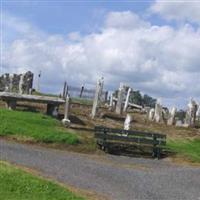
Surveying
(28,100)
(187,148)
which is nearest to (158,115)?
(28,100)

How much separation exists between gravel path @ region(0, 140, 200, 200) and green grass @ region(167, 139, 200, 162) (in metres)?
1.88

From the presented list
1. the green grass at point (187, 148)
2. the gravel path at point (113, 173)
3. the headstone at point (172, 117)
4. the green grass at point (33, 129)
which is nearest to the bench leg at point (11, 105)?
the green grass at point (33, 129)

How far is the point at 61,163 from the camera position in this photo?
20.0m

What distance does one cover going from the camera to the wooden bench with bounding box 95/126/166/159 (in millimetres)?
25422

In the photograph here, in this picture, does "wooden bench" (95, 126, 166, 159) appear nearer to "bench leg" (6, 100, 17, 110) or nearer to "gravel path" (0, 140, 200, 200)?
"gravel path" (0, 140, 200, 200)

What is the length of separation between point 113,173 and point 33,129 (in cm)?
621

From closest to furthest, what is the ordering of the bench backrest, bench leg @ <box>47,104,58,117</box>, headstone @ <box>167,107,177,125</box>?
the bench backrest < bench leg @ <box>47,104,58,117</box> < headstone @ <box>167,107,177,125</box>

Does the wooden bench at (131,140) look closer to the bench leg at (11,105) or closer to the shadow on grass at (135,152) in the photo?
the shadow on grass at (135,152)

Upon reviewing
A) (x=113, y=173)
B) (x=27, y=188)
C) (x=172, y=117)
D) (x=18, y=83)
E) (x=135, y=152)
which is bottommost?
(x=27, y=188)

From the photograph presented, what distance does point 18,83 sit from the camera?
48344 mm

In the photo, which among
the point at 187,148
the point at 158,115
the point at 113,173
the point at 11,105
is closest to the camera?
the point at 113,173

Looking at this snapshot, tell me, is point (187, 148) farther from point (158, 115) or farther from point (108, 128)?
point (158, 115)

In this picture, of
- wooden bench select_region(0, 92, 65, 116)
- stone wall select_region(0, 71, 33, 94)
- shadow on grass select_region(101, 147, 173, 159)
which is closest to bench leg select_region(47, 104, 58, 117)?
wooden bench select_region(0, 92, 65, 116)

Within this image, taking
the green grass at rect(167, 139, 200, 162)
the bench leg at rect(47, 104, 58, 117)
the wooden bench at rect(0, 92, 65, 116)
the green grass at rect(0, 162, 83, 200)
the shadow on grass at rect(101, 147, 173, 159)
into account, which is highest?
the wooden bench at rect(0, 92, 65, 116)
